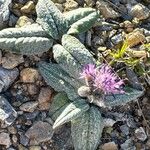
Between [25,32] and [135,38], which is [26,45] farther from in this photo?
[135,38]

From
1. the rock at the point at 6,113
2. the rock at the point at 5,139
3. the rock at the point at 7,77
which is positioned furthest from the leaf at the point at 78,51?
the rock at the point at 5,139

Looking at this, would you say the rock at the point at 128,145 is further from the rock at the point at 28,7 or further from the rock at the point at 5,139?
the rock at the point at 28,7

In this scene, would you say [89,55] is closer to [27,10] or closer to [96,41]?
[96,41]

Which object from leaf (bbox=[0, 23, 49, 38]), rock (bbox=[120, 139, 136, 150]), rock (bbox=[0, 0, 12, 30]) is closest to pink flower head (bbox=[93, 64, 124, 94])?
rock (bbox=[120, 139, 136, 150])

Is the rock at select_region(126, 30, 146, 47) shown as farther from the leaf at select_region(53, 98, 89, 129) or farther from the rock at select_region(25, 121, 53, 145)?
the rock at select_region(25, 121, 53, 145)

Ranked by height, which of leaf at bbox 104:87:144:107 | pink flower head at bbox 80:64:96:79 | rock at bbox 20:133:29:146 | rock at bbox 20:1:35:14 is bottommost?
rock at bbox 20:133:29:146

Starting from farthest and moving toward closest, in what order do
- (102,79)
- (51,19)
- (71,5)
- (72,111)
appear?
(71,5), (51,19), (72,111), (102,79)

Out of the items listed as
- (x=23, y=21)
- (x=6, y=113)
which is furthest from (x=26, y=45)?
(x=6, y=113)

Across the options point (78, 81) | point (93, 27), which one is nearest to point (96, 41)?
point (93, 27)
